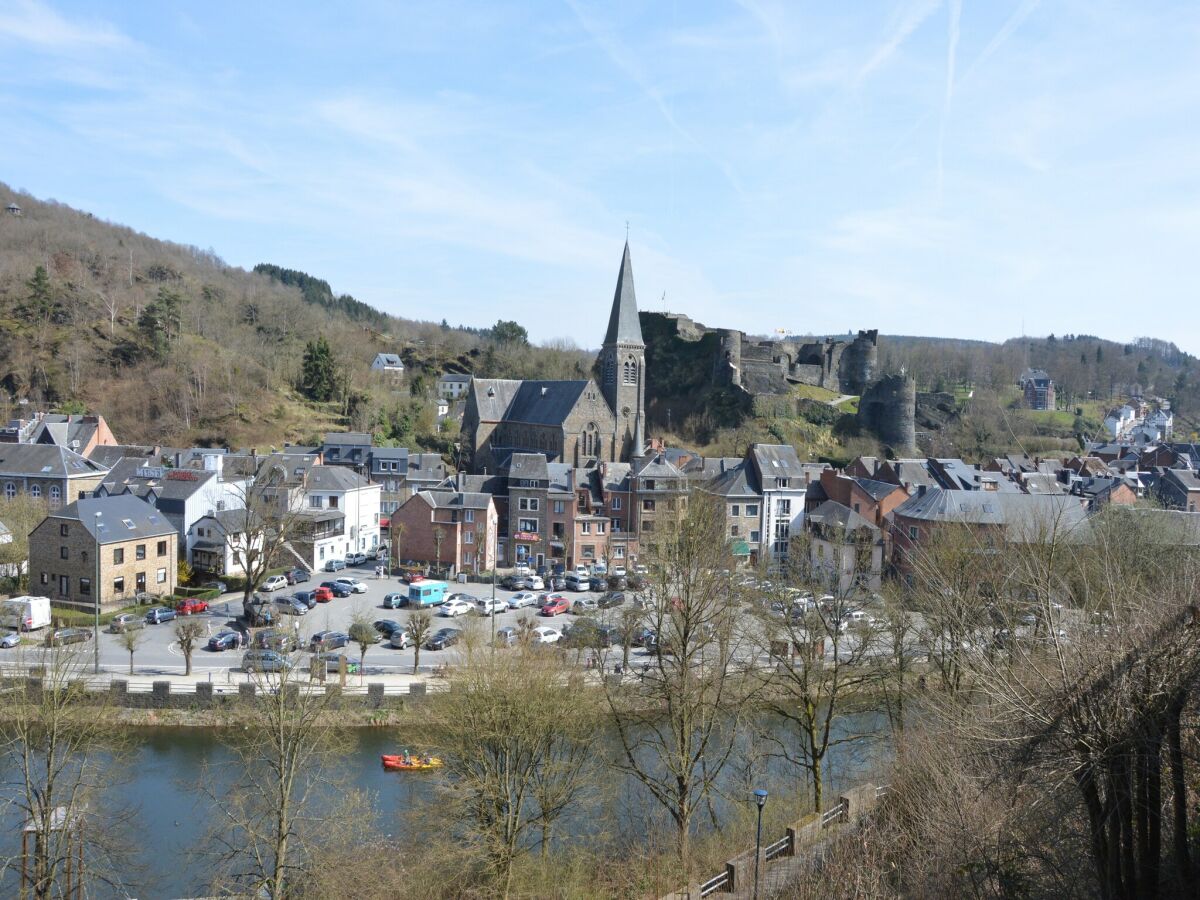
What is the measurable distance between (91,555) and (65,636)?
6.09 metres

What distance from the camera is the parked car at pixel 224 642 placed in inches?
977

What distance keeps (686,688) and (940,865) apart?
5.67 m

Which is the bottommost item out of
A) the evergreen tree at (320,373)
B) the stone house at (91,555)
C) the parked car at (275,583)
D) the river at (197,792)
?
the river at (197,792)

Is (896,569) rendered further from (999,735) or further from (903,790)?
(999,735)

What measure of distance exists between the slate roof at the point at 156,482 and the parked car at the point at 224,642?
9.76 m

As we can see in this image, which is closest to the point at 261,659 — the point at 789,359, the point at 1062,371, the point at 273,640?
the point at 273,640

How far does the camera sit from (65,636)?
2281cm

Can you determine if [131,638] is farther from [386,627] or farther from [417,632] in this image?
[417,632]

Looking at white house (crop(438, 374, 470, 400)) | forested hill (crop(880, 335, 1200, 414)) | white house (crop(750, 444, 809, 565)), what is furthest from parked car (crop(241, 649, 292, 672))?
forested hill (crop(880, 335, 1200, 414))

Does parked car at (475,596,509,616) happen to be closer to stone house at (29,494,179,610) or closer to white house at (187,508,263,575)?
white house at (187,508,263,575)

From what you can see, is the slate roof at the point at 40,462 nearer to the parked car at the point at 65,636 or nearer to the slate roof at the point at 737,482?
the parked car at the point at 65,636

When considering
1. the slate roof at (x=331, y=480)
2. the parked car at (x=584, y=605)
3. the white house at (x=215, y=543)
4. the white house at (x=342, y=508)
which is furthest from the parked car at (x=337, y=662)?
the slate roof at (x=331, y=480)

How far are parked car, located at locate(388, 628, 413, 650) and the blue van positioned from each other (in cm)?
283

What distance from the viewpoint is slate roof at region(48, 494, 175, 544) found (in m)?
28.4
